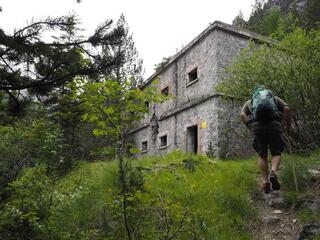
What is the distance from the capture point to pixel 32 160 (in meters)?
7.57

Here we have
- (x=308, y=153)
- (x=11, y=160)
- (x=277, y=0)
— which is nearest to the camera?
(x=11, y=160)

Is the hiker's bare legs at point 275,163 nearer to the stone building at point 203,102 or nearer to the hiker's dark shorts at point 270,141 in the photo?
the hiker's dark shorts at point 270,141

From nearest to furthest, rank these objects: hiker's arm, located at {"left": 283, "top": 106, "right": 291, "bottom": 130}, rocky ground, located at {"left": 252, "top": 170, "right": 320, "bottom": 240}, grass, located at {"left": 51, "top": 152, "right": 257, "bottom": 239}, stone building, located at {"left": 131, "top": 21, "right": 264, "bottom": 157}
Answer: rocky ground, located at {"left": 252, "top": 170, "right": 320, "bottom": 240}, grass, located at {"left": 51, "top": 152, "right": 257, "bottom": 239}, hiker's arm, located at {"left": 283, "top": 106, "right": 291, "bottom": 130}, stone building, located at {"left": 131, "top": 21, "right": 264, "bottom": 157}

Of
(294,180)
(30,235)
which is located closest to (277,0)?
(294,180)

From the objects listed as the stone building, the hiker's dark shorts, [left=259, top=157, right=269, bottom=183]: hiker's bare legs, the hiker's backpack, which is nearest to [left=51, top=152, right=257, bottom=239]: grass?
[left=259, top=157, right=269, bottom=183]: hiker's bare legs

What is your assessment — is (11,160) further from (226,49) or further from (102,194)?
(226,49)

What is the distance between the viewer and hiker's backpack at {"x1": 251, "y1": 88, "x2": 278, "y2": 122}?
16.2 feet

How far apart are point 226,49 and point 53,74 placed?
914 centimetres

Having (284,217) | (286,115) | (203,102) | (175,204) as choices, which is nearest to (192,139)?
(203,102)

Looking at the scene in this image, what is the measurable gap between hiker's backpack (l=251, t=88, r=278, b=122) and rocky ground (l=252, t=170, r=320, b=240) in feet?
4.90

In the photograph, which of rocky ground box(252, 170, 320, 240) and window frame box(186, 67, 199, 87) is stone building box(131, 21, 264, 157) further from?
rocky ground box(252, 170, 320, 240)

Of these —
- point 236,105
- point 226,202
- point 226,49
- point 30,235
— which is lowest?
point 30,235

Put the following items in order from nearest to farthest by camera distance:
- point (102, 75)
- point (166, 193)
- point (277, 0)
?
point (102, 75)
point (166, 193)
point (277, 0)

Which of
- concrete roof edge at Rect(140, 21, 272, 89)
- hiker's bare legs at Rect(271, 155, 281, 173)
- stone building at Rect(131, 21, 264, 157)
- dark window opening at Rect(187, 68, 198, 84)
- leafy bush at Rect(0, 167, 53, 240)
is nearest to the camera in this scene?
leafy bush at Rect(0, 167, 53, 240)
